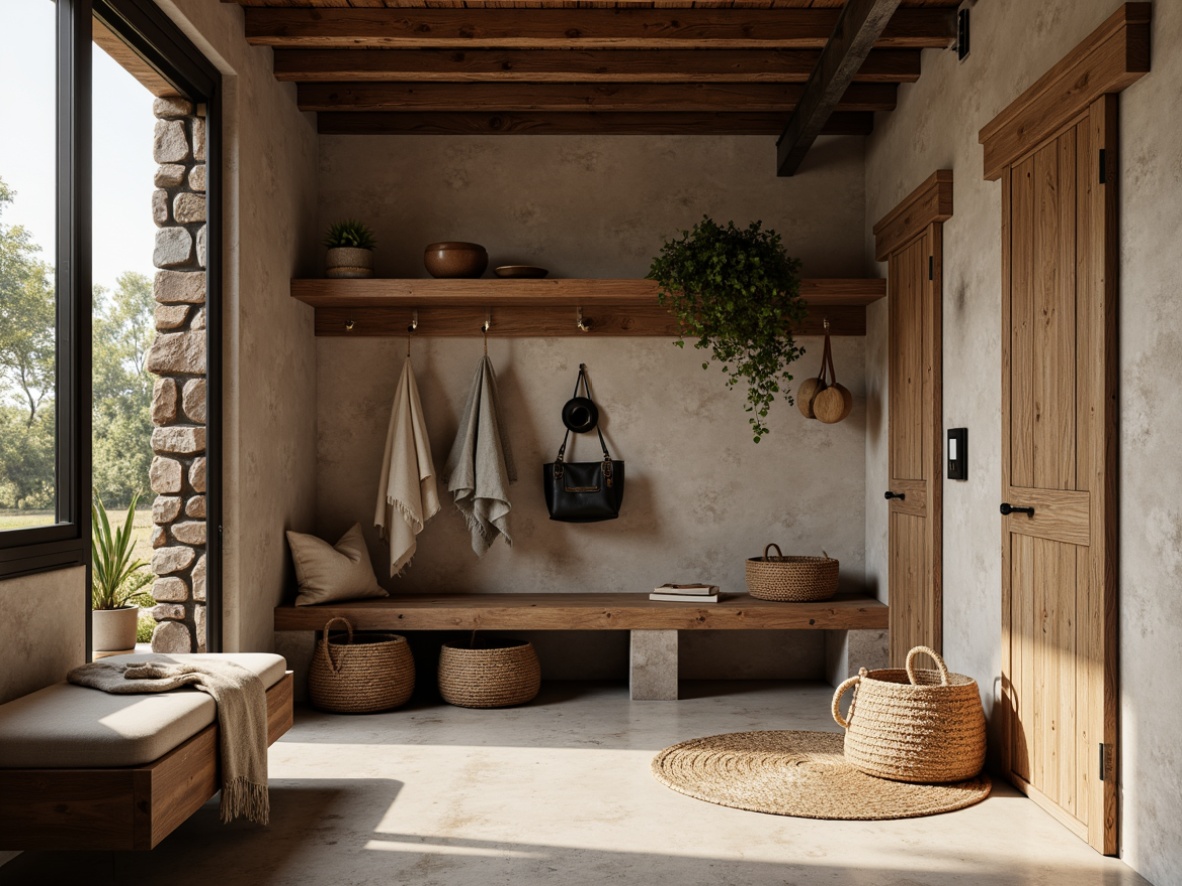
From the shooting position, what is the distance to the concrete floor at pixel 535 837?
2.72 meters

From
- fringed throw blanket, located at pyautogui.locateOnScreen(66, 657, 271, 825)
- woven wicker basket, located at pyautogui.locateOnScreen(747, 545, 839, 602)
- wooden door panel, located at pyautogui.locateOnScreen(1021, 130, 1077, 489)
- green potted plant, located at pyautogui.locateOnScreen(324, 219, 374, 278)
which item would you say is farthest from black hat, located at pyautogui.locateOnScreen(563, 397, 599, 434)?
fringed throw blanket, located at pyautogui.locateOnScreen(66, 657, 271, 825)

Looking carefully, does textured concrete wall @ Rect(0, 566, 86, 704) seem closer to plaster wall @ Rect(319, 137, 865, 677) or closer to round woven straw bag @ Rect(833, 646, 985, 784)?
plaster wall @ Rect(319, 137, 865, 677)

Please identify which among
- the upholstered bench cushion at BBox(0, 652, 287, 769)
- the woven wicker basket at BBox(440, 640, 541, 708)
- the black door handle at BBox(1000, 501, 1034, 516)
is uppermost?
the black door handle at BBox(1000, 501, 1034, 516)

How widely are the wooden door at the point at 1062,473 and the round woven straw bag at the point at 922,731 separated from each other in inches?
5.6

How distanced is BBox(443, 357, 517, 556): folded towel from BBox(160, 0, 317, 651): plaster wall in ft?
2.42

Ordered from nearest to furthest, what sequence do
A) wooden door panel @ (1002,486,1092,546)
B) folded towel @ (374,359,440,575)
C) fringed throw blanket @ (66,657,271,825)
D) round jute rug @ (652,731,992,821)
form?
fringed throw blanket @ (66,657,271,825) < wooden door panel @ (1002,486,1092,546) < round jute rug @ (652,731,992,821) < folded towel @ (374,359,440,575)

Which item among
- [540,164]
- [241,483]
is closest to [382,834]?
[241,483]

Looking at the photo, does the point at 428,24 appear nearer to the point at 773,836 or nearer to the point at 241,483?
the point at 241,483

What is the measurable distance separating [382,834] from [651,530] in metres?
2.54

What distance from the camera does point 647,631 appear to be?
477 centimetres

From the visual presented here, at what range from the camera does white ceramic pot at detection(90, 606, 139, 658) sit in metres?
4.00

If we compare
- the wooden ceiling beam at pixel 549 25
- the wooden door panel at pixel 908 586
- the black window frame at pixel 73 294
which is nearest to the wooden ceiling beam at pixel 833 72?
the wooden ceiling beam at pixel 549 25

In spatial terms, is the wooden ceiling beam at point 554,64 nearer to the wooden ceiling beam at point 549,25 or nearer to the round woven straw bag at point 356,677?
the wooden ceiling beam at point 549,25

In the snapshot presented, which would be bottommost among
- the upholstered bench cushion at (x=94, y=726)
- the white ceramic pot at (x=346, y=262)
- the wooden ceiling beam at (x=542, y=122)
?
the upholstered bench cushion at (x=94, y=726)
